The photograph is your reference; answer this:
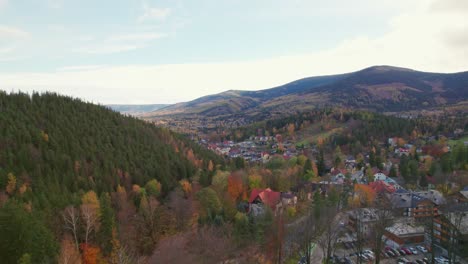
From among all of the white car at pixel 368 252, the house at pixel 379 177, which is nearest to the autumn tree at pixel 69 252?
the white car at pixel 368 252

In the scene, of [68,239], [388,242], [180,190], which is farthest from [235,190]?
[68,239]

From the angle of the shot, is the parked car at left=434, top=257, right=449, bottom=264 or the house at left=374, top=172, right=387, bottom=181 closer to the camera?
the parked car at left=434, top=257, right=449, bottom=264

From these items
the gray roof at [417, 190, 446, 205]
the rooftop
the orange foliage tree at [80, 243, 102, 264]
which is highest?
the orange foliage tree at [80, 243, 102, 264]

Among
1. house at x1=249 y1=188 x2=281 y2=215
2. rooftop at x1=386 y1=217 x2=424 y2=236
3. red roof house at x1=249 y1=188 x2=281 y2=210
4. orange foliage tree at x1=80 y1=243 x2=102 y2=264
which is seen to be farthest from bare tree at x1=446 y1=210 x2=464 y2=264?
orange foliage tree at x1=80 y1=243 x2=102 y2=264

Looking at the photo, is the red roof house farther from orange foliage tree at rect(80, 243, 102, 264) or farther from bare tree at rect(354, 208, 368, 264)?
orange foliage tree at rect(80, 243, 102, 264)

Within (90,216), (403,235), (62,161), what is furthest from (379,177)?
(62,161)

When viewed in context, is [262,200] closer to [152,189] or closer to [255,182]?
[255,182]
